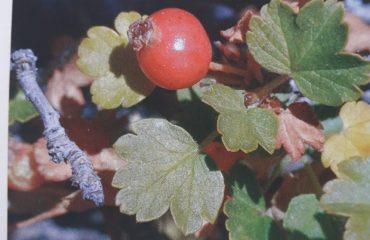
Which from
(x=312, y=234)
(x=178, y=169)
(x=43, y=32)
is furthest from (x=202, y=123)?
(x=43, y=32)

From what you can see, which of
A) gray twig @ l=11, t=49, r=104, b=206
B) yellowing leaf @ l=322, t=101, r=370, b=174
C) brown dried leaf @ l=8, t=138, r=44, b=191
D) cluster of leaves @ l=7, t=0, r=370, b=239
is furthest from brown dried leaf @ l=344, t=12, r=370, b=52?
brown dried leaf @ l=8, t=138, r=44, b=191

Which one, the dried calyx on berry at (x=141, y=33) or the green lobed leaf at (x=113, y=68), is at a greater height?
the dried calyx on berry at (x=141, y=33)

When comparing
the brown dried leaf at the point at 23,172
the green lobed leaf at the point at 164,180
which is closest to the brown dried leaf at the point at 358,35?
the green lobed leaf at the point at 164,180

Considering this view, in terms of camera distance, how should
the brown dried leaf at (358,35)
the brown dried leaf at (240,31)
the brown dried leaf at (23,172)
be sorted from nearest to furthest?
the brown dried leaf at (240,31) < the brown dried leaf at (358,35) < the brown dried leaf at (23,172)

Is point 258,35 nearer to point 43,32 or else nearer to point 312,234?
point 312,234

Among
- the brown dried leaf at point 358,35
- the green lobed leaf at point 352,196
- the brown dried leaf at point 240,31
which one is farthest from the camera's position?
the brown dried leaf at point 358,35

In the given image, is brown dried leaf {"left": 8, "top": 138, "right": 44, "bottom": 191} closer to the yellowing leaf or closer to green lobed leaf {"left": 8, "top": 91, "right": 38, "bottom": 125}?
green lobed leaf {"left": 8, "top": 91, "right": 38, "bottom": 125}

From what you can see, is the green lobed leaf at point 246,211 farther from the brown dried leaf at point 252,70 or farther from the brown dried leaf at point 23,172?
the brown dried leaf at point 23,172

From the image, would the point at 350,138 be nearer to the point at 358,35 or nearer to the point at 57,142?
the point at 358,35
